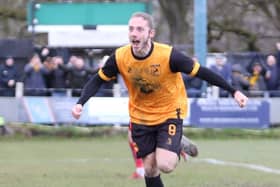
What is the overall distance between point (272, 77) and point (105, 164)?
23.0 ft

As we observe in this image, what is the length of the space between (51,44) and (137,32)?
46.0 feet

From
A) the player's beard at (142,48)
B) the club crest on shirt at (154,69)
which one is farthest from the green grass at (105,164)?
the player's beard at (142,48)

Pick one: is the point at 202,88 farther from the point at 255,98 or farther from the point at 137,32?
the point at 137,32

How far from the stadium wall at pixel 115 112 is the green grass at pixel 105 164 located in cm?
49

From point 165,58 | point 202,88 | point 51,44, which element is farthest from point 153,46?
point 51,44

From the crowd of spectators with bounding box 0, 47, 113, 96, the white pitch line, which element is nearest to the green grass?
the white pitch line

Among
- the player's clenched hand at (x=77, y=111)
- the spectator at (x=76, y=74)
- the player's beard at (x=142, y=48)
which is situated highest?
the player's beard at (x=142, y=48)

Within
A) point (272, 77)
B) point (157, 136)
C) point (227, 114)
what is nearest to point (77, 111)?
point (157, 136)

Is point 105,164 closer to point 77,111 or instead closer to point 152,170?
point 152,170

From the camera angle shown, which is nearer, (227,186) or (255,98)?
(227,186)

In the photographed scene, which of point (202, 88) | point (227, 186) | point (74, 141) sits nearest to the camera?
point (227, 186)

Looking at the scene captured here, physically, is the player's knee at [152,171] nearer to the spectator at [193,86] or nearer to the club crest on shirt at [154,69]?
the club crest on shirt at [154,69]

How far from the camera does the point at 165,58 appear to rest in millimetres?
8242

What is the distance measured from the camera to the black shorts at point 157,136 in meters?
8.39
